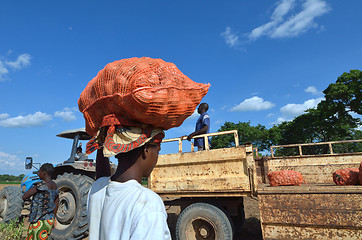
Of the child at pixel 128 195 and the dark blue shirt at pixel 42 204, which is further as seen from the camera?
the dark blue shirt at pixel 42 204

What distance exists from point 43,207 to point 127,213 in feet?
11.0

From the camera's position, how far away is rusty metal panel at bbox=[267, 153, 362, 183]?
5645 millimetres

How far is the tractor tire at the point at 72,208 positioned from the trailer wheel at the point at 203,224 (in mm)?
2198

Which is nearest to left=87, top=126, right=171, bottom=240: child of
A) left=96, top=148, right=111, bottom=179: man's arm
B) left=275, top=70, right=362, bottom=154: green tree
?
left=96, top=148, right=111, bottom=179: man's arm

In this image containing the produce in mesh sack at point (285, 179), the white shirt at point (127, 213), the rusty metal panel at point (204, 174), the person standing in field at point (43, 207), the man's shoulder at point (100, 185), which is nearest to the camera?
the white shirt at point (127, 213)

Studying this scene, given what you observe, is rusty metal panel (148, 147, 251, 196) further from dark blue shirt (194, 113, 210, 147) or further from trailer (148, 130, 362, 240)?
dark blue shirt (194, 113, 210, 147)

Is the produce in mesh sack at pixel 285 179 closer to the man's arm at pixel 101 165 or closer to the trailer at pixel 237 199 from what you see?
the trailer at pixel 237 199

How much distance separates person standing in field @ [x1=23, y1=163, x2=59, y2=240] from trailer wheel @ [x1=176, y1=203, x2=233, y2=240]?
2.14 meters

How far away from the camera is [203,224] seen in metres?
3.78

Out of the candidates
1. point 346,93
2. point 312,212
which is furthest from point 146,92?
point 346,93

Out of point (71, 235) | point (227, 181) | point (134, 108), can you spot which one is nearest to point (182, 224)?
point (227, 181)

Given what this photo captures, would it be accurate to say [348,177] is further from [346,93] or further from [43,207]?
[346,93]

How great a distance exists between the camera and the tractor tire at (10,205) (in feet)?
16.8

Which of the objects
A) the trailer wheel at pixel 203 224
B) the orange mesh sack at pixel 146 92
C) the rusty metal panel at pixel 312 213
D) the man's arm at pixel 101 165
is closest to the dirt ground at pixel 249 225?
the trailer wheel at pixel 203 224
